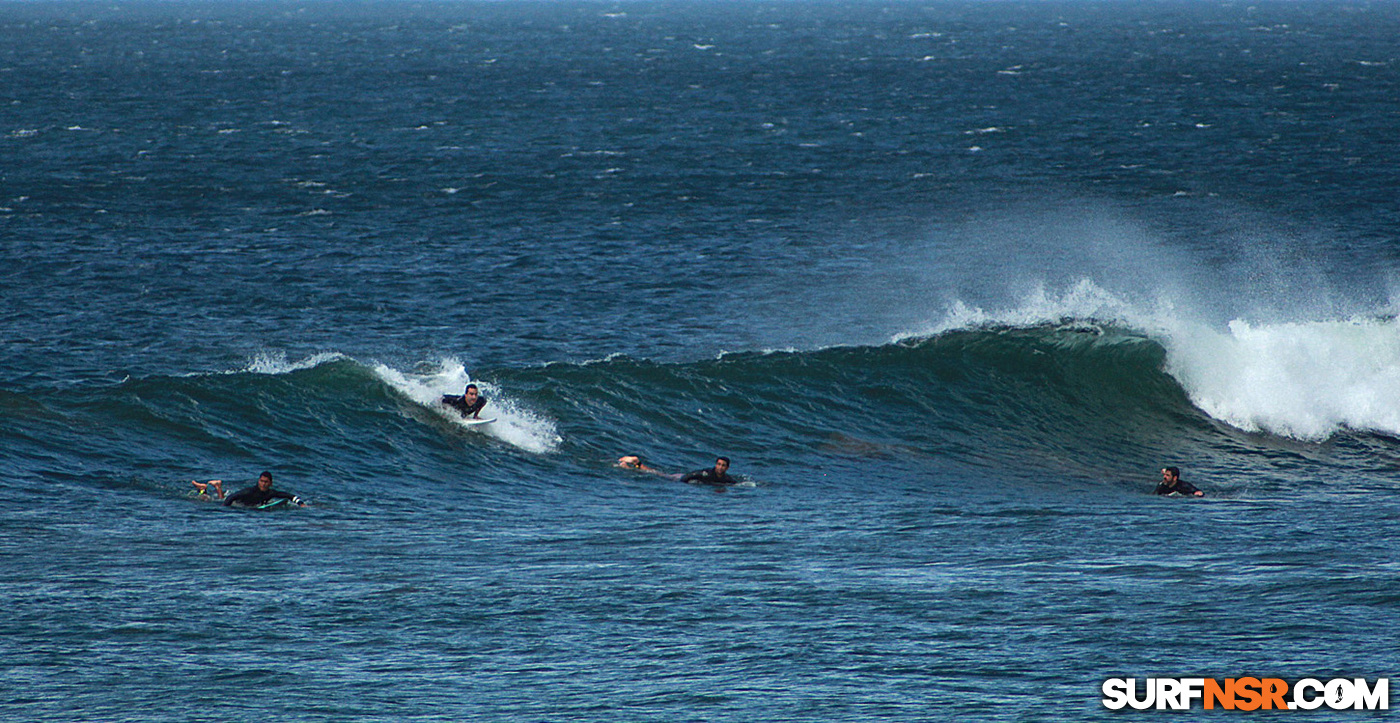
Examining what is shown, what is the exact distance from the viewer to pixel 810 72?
454ft

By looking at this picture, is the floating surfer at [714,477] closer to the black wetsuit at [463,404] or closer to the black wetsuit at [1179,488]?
the black wetsuit at [463,404]

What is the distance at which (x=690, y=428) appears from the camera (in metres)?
33.5

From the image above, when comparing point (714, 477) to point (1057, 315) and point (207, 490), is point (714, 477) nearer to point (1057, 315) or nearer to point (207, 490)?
point (207, 490)

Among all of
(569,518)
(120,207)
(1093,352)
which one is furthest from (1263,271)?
(120,207)

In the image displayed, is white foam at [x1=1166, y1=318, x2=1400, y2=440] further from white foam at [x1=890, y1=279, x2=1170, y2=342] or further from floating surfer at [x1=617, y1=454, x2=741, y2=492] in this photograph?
floating surfer at [x1=617, y1=454, x2=741, y2=492]

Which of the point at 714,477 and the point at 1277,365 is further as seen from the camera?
the point at 1277,365

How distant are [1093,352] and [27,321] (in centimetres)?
2934

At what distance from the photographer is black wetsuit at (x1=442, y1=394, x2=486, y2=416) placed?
3222 cm

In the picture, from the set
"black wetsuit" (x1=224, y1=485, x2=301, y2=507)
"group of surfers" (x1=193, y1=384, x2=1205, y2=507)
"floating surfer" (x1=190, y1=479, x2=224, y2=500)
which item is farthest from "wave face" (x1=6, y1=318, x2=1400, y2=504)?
"black wetsuit" (x1=224, y1=485, x2=301, y2=507)

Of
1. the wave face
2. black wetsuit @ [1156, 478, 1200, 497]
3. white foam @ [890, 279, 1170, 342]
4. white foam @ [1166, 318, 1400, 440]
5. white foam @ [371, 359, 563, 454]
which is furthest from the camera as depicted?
white foam @ [890, 279, 1170, 342]

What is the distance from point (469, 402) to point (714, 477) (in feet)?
20.2

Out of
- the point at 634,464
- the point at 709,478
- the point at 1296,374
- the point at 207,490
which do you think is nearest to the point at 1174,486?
the point at 709,478

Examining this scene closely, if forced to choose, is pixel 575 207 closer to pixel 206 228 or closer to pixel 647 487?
pixel 206 228

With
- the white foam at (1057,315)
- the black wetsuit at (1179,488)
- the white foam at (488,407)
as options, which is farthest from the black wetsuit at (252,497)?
the white foam at (1057,315)
